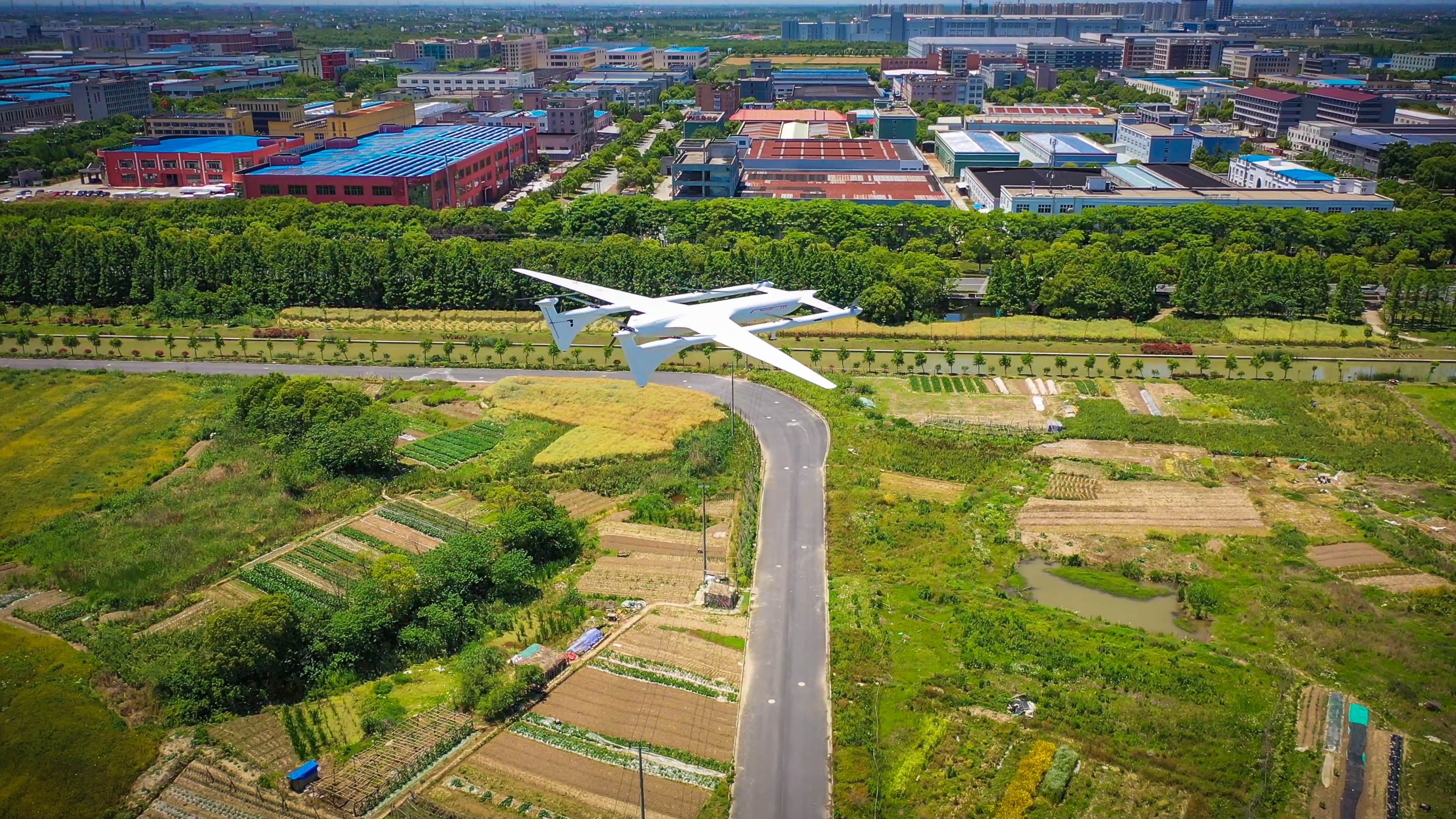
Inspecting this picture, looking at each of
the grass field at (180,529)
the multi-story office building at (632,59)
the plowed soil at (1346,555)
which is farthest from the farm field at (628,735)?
the multi-story office building at (632,59)

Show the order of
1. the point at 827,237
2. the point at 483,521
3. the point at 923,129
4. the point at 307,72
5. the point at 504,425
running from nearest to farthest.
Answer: the point at 483,521 < the point at 504,425 < the point at 827,237 < the point at 923,129 < the point at 307,72

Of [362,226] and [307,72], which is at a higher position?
[307,72]

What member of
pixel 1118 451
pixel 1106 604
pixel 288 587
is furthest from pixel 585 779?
pixel 1118 451

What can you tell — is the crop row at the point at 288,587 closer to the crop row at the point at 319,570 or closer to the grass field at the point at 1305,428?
the crop row at the point at 319,570

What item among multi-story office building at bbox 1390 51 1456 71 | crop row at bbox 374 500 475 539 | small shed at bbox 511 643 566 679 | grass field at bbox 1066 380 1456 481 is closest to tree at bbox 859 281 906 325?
grass field at bbox 1066 380 1456 481

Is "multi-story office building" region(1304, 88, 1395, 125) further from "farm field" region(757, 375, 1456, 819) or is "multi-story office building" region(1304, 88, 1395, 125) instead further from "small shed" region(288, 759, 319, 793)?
"small shed" region(288, 759, 319, 793)

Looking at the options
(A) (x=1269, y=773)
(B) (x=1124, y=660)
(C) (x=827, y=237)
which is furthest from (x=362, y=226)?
(A) (x=1269, y=773)

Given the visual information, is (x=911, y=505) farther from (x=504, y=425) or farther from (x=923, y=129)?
(x=923, y=129)
